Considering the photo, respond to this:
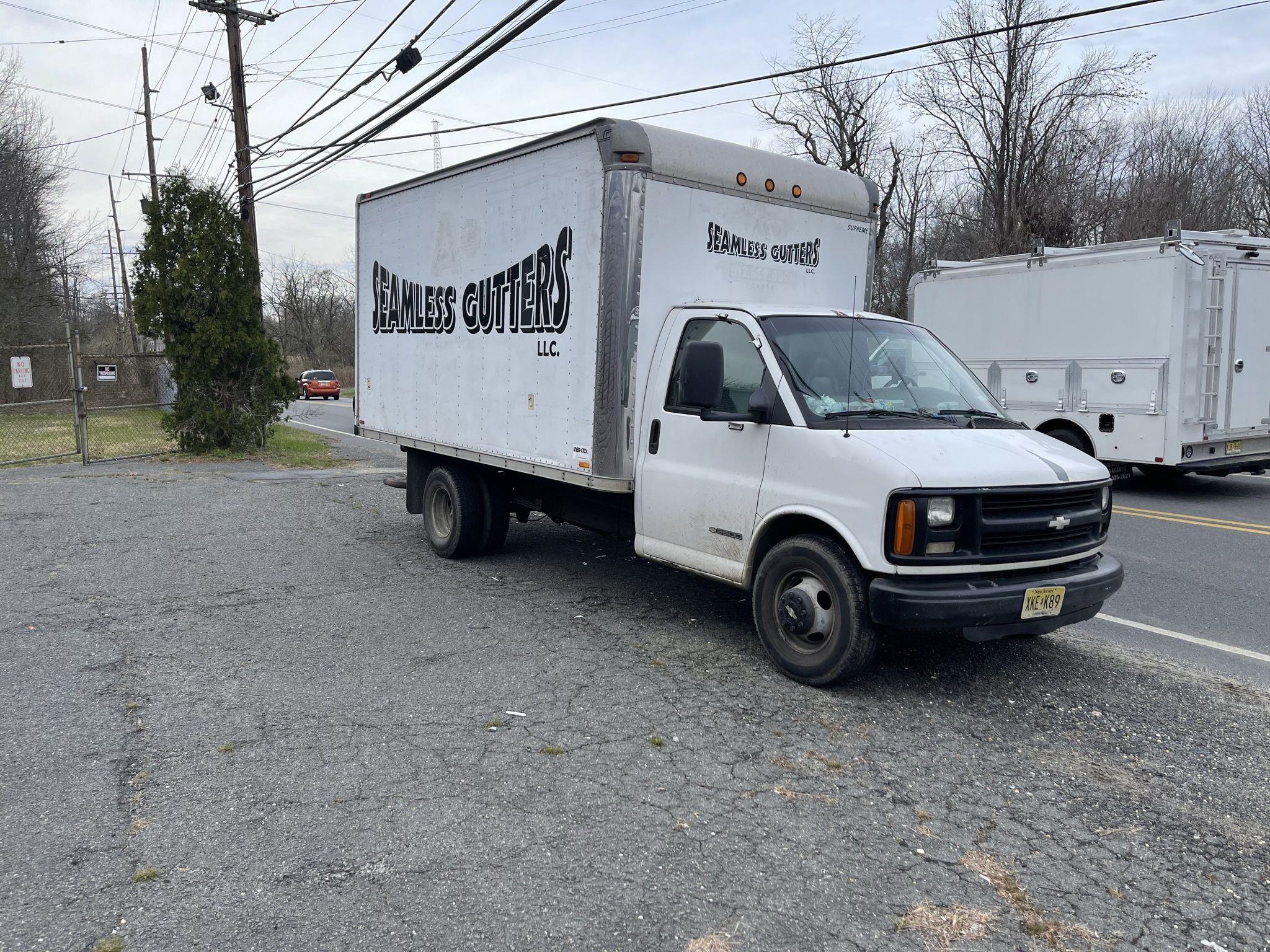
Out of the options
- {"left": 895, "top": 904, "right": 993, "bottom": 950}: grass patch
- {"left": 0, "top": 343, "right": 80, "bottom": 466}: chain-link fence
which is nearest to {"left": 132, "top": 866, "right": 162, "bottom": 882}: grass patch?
{"left": 895, "top": 904, "right": 993, "bottom": 950}: grass patch

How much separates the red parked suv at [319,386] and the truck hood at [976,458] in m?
41.2

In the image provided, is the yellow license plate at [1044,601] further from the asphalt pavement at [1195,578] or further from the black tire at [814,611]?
the asphalt pavement at [1195,578]

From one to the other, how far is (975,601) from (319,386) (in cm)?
4195

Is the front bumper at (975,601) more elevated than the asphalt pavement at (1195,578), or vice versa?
the front bumper at (975,601)

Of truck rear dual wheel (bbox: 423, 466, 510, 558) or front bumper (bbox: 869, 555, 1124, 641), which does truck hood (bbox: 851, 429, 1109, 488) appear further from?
truck rear dual wheel (bbox: 423, 466, 510, 558)

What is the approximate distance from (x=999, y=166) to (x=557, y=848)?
30.1 m

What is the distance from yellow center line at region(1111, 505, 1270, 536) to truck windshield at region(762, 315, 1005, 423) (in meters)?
5.27

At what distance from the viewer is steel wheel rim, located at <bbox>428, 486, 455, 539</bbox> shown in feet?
27.6

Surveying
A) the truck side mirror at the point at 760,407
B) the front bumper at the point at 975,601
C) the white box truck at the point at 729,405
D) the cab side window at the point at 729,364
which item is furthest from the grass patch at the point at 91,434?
the front bumper at the point at 975,601

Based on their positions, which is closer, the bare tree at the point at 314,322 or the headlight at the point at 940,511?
the headlight at the point at 940,511

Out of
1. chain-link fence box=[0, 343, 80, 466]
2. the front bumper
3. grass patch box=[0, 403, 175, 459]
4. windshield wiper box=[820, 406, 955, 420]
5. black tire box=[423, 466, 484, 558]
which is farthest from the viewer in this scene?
grass patch box=[0, 403, 175, 459]

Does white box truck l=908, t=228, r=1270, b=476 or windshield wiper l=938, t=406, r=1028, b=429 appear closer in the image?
windshield wiper l=938, t=406, r=1028, b=429

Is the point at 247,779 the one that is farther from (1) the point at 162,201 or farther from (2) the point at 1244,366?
(1) the point at 162,201

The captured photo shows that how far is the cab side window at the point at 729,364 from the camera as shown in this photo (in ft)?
18.2
